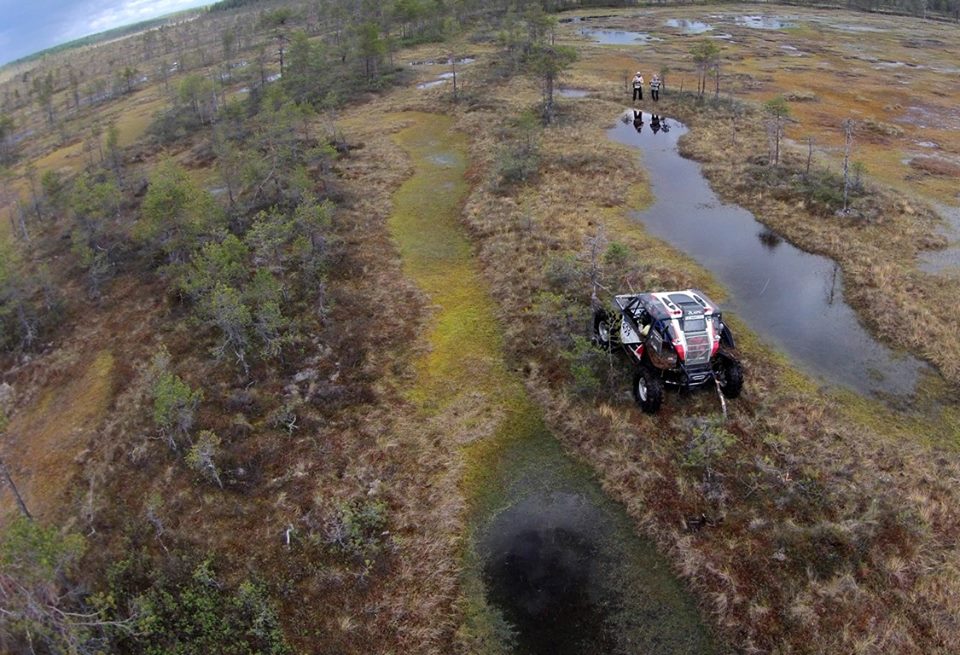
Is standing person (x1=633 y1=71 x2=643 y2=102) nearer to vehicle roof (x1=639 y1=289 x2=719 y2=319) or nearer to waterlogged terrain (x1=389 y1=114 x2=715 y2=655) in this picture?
waterlogged terrain (x1=389 y1=114 x2=715 y2=655)

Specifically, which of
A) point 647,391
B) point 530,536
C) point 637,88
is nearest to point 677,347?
point 647,391

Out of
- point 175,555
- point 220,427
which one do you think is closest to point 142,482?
point 220,427

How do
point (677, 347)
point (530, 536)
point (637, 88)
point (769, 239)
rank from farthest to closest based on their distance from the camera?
point (637, 88), point (769, 239), point (677, 347), point (530, 536)

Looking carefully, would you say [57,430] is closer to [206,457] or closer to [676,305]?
[206,457]

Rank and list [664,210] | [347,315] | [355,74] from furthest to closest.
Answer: [355,74], [664,210], [347,315]

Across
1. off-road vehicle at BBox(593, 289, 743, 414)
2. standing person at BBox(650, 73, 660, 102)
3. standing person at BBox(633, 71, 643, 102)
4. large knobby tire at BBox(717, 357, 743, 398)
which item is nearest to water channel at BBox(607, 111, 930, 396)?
large knobby tire at BBox(717, 357, 743, 398)

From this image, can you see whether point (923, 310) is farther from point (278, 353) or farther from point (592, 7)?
point (592, 7)
